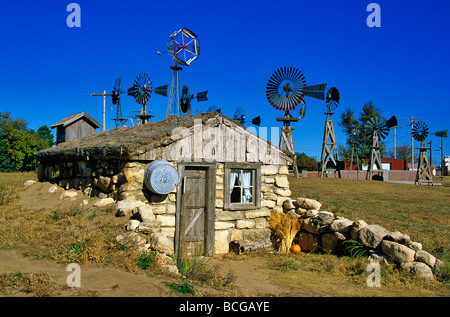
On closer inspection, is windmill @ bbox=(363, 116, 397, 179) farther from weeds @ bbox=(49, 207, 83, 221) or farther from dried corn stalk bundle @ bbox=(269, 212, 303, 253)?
weeds @ bbox=(49, 207, 83, 221)

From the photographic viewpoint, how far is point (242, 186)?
32.0 ft

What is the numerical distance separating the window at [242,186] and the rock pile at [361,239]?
1.14 metres

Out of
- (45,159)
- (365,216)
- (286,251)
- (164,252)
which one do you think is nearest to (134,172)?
(164,252)

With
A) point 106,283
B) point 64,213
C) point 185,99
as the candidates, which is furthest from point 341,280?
point 185,99

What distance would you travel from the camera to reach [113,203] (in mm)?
8453

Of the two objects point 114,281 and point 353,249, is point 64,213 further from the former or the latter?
point 353,249

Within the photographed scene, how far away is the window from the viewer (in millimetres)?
9398

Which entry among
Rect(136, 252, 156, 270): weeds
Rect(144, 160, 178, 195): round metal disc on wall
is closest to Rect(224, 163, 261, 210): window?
Rect(144, 160, 178, 195): round metal disc on wall

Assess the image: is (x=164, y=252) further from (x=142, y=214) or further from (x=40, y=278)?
(x=40, y=278)

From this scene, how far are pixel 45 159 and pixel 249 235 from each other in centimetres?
799

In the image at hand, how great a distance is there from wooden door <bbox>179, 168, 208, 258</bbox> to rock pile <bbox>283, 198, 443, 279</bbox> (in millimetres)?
2664

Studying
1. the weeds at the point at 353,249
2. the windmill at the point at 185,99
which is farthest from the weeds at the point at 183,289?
the windmill at the point at 185,99

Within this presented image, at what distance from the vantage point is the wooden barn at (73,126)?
23312mm

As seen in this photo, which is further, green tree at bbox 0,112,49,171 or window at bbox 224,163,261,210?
green tree at bbox 0,112,49,171
